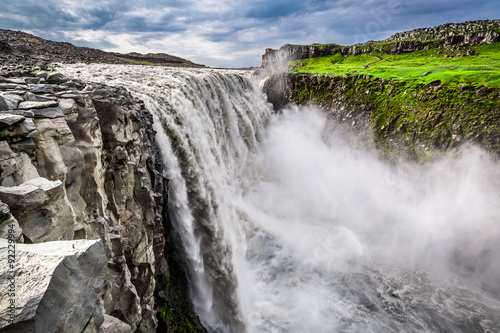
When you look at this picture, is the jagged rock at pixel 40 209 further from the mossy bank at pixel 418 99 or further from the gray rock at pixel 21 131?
the mossy bank at pixel 418 99

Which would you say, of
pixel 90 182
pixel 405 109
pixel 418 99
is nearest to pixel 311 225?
pixel 405 109

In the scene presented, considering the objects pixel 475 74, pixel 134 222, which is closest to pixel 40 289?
pixel 134 222

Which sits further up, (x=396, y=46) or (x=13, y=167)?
(x=396, y=46)

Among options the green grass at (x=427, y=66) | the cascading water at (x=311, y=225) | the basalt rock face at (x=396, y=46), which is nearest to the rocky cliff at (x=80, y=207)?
the cascading water at (x=311, y=225)

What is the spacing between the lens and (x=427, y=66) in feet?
119

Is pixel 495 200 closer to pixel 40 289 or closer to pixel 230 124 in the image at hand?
pixel 230 124

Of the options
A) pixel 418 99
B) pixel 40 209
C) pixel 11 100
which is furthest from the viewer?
pixel 418 99

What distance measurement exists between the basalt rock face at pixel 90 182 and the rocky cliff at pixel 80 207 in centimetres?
Answer: 3

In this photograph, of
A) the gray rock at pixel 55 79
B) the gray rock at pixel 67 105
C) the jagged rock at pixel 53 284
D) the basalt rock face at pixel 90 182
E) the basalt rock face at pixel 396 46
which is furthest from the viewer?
the basalt rock face at pixel 396 46

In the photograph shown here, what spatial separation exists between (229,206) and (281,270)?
6548 millimetres

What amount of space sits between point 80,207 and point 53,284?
405 centimetres

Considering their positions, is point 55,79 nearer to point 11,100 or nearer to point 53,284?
point 11,100

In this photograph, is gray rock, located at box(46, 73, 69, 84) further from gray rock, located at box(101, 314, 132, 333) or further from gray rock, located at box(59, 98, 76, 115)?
gray rock, located at box(101, 314, 132, 333)

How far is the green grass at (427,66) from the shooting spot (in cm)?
2627
